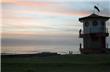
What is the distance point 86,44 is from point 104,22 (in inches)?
156

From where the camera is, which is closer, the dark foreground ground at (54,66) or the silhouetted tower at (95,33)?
the dark foreground ground at (54,66)

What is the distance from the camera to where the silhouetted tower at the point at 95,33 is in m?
40.5

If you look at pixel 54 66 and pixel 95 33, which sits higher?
pixel 95 33

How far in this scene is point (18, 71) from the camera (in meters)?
18.4

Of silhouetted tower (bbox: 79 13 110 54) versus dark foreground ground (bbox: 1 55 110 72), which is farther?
silhouetted tower (bbox: 79 13 110 54)

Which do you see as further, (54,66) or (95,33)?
(95,33)

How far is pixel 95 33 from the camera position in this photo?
40.6 m

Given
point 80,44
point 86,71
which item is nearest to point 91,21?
point 80,44

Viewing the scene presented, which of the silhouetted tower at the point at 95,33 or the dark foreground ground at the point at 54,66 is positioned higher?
the silhouetted tower at the point at 95,33

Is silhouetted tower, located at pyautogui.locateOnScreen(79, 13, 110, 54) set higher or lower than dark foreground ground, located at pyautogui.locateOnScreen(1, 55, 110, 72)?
higher

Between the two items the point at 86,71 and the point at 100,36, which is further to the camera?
the point at 100,36

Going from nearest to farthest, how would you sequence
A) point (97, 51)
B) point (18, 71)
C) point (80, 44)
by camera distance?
point (18, 71), point (97, 51), point (80, 44)

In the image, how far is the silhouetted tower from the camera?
40.5 metres

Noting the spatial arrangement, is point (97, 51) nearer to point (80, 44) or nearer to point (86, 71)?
point (80, 44)
